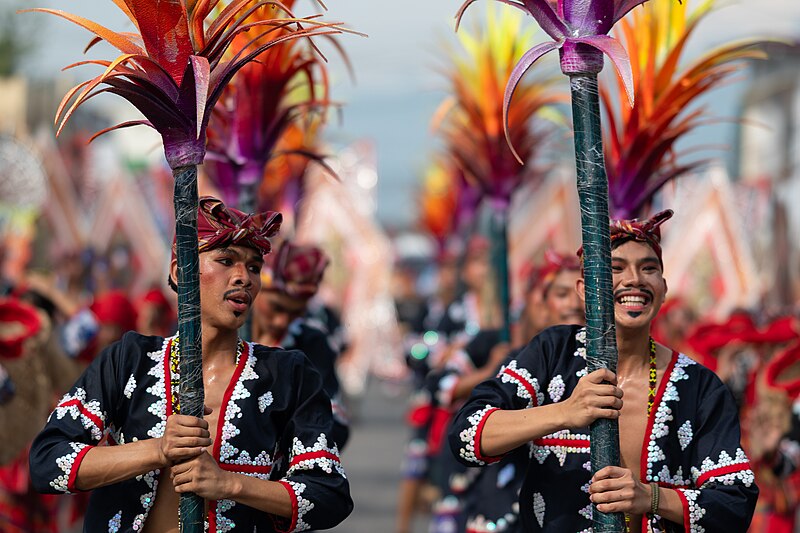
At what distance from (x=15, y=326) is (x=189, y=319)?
14.6 ft

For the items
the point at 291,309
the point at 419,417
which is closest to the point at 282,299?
the point at 291,309

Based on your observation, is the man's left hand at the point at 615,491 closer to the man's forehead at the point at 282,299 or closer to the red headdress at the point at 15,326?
Result: the man's forehead at the point at 282,299

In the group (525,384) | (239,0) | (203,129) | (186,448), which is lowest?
(186,448)

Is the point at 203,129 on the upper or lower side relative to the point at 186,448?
upper

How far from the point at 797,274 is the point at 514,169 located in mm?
7310

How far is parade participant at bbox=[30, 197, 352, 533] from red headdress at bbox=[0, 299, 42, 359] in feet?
12.4

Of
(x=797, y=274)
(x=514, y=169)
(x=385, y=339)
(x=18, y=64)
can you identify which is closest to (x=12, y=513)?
(x=514, y=169)

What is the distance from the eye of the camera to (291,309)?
6582 millimetres

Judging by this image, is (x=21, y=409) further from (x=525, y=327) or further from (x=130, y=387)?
(x=130, y=387)

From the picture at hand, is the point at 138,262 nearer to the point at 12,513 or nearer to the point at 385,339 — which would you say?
the point at 385,339

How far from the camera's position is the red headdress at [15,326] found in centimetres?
774

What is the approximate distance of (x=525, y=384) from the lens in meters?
4.27

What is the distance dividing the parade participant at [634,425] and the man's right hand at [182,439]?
801 mm

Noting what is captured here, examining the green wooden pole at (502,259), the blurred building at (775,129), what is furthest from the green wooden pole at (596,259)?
the blurred building at (775,129)
